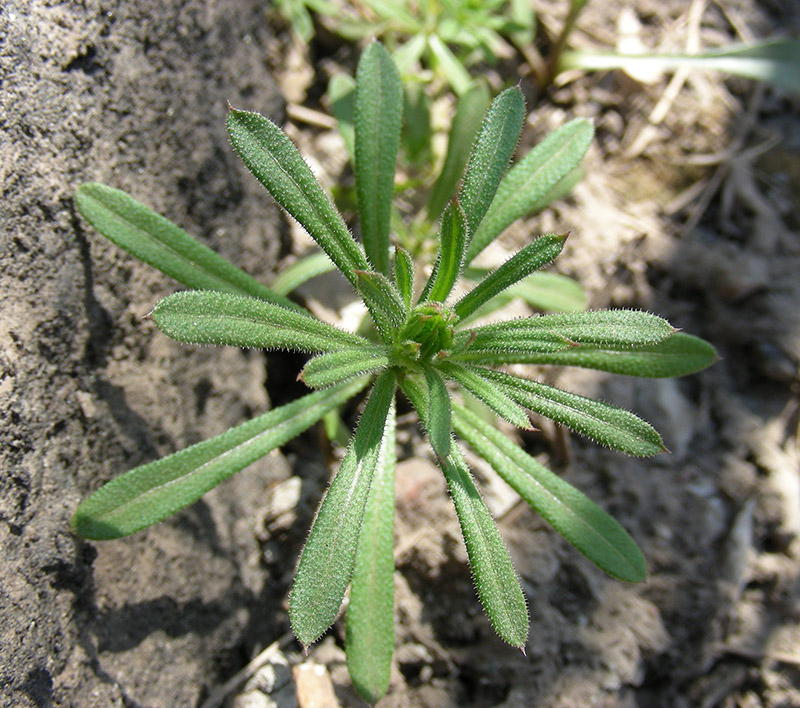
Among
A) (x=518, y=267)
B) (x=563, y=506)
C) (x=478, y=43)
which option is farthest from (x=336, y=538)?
(x=478, y=43)

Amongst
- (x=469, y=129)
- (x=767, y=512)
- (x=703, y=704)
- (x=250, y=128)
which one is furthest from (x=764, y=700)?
(x=250, y=128)

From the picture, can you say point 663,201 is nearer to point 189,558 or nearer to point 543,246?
point 543,246

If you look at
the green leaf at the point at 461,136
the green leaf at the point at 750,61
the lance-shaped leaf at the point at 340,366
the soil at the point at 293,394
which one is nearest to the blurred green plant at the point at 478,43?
the green leaf at the point at 750,61

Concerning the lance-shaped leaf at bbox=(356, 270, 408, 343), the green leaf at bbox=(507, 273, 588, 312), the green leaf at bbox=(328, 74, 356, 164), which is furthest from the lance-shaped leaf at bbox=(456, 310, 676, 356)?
the green leaf at bbox=(328, 74, 356, 164)

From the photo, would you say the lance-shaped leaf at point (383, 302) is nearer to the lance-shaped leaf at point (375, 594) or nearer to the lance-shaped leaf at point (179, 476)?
the lance-shaped leaf at point (375, 594)

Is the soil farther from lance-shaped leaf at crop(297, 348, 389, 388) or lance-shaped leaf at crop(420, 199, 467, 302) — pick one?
lance-shaped leaf at crop(420, 199, 467, 302)

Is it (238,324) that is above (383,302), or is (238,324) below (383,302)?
below

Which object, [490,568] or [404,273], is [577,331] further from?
[490,568]
